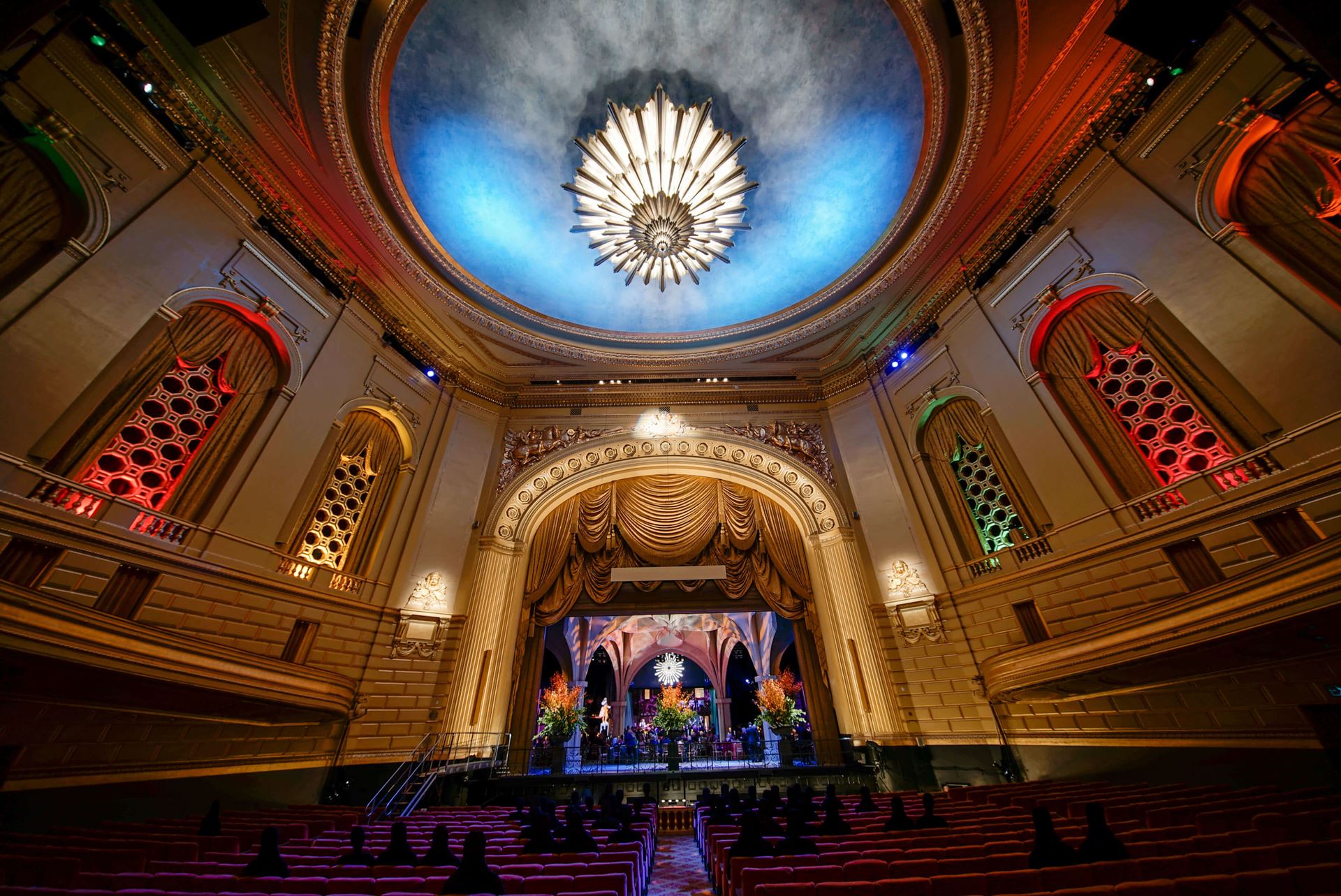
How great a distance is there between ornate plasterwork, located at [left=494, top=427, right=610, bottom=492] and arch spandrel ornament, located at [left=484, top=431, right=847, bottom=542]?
22 cm

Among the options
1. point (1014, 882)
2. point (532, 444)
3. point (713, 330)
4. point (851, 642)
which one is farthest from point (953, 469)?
point (532, 444)

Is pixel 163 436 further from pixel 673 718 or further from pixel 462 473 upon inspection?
pixel 673 718

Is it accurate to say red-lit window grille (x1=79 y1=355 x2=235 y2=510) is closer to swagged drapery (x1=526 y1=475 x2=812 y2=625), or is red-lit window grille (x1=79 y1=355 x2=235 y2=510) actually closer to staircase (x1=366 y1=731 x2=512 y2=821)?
staircase (x1=366 y1=731 x2=512 y2=821)

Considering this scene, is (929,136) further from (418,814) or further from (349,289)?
(418,814)

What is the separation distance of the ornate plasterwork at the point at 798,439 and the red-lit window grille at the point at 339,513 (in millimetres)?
7368

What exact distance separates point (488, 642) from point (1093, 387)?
34.1ft

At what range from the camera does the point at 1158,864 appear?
2.37m

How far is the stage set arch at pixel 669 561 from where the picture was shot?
8805mm

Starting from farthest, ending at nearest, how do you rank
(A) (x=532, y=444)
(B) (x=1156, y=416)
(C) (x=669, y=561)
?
(A) (x=532, y=444)
(C) (x=669, y=561)
(B) (x=1156, y=416)

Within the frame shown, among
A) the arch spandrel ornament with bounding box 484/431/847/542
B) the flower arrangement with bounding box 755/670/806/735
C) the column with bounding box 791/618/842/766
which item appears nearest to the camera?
the column with bounding box 791/618/842/766

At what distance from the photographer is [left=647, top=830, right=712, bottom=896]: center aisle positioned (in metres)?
4.31

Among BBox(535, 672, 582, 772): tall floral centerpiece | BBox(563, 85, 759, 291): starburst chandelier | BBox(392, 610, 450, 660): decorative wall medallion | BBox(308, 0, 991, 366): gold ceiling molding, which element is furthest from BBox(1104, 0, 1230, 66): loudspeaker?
BBox(535, 672, 582, 772): tall floral centerpiece

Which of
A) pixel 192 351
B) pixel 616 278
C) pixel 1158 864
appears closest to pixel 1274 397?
pixel 1158 864

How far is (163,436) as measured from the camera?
6398mm
